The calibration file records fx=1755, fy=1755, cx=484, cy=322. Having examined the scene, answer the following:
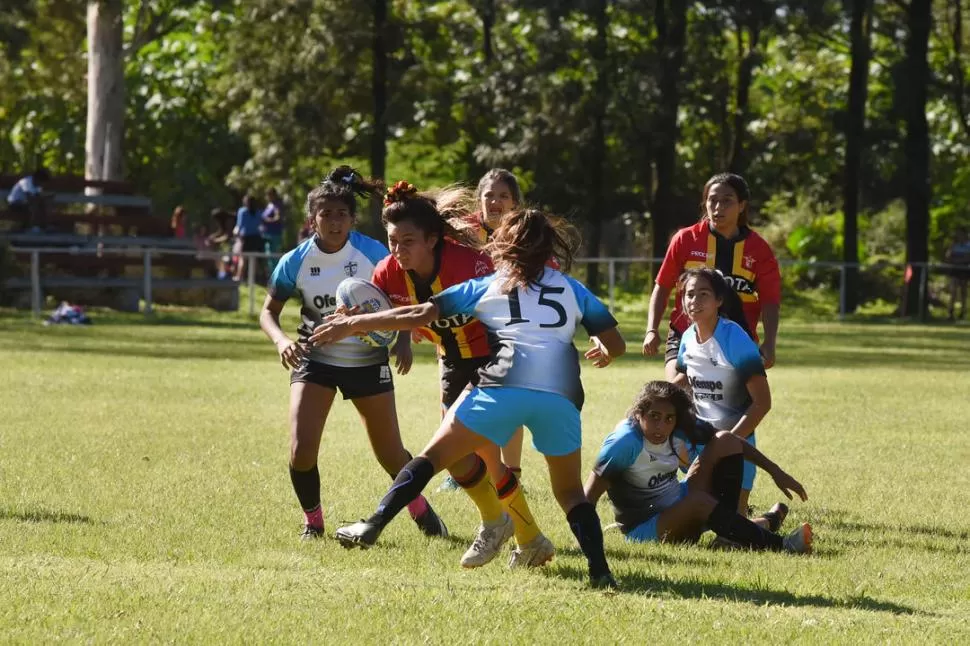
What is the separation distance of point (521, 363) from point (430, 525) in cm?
191

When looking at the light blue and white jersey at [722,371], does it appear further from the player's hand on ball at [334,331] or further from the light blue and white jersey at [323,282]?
the player's hand on ball at [334,331]

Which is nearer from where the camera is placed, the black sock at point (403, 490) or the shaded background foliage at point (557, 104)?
the black sock at point (403, 490)

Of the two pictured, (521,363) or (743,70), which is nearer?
(521,363)

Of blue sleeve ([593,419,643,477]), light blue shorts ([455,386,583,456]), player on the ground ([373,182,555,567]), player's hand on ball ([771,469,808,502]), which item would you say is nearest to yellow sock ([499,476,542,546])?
player on the ground ([373,182,555,567])

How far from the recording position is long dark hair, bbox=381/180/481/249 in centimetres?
726

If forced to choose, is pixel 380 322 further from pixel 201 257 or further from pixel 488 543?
pixel 201 257

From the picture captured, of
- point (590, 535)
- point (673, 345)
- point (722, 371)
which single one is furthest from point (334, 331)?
point (673, 345)

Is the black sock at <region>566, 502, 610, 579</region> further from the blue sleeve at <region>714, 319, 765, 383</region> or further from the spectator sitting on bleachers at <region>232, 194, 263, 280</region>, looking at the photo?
the spectator sitting on bleachers at <region>232, 194, 263, 280</region>

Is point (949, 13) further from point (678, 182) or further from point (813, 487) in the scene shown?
point (813, 487)

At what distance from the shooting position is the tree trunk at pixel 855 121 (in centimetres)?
3778

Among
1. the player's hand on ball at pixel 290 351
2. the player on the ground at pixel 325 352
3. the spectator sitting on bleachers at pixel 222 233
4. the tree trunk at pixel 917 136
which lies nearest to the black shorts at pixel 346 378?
the player on the ground at pixel 325 352

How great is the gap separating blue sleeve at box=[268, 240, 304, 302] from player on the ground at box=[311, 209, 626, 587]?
145cm

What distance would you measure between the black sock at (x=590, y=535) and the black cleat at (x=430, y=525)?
1.60 meters

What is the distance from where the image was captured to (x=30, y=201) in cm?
3138
